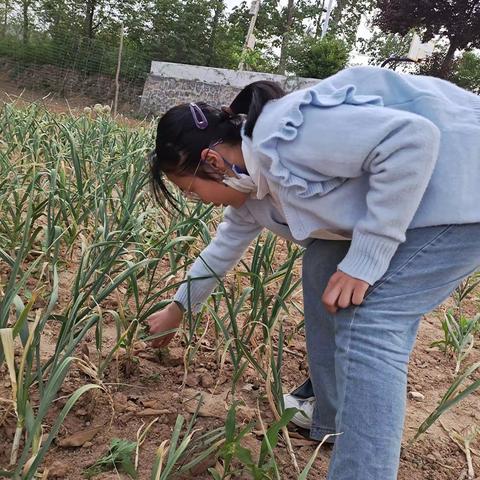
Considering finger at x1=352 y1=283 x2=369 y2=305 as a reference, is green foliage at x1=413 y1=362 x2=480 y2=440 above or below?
below

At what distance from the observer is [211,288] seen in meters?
1.32

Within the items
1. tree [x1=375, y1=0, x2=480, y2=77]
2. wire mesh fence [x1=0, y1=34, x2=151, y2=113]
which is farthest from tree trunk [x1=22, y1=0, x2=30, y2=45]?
tree [x1=375, y1=0, x2=480, y2=77]

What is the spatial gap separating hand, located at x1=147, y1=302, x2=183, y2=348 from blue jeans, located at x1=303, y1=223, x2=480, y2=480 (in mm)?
455

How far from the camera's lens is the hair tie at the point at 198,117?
1.11 meters

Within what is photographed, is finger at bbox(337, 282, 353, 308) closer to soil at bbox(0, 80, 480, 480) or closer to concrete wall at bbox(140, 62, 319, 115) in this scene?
soil at bbox(0, 80, 480, 480)

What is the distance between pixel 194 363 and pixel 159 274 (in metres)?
0.58

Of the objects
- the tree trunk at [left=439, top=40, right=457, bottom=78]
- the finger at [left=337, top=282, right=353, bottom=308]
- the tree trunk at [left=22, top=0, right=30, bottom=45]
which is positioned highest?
the tree trunk at [left=439, top=40, right=457, bottom=78]

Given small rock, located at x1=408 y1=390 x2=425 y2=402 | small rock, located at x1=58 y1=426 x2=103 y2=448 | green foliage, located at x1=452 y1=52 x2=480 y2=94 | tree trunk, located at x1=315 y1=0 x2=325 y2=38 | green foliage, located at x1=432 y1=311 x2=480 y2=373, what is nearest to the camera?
small rock, located at x1=58 y1=426 x2=103 y2=448

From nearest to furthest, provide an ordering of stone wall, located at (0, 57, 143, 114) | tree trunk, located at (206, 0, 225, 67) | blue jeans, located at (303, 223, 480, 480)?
blue jeans, located at (303, 223, 480, 480) < stone wall, located at (0, 57, 143, 114) < tree trunk, located at (206, 0, 225, 67)

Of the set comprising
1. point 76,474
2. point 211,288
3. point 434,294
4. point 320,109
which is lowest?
point 76,474

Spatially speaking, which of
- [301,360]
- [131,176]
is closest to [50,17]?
[131,176]

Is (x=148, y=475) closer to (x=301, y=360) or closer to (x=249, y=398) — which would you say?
(x=249, y=398)

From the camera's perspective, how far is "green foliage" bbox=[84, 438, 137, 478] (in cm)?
102

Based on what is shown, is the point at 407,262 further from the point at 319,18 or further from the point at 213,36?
the point at 319,18
